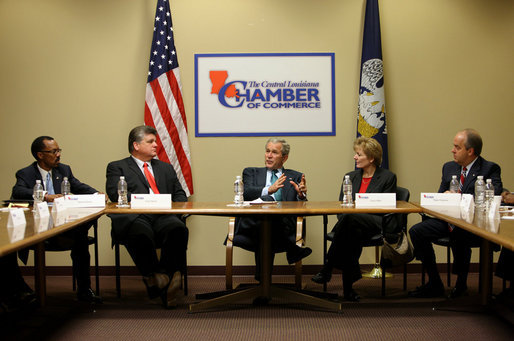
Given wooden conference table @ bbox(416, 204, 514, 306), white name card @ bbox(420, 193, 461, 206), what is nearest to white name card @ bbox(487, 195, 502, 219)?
wooden conference table @ bbox(416, 204, 514, 306)

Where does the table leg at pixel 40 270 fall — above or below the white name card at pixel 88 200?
below

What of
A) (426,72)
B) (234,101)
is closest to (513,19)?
(426,72)

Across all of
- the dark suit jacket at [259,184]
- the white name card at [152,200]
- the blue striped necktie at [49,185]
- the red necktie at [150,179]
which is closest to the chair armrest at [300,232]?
the dark suit jacket at [259,184]

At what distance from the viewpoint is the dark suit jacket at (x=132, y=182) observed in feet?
13.5

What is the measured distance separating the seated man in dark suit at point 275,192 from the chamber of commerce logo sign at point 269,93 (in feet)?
2.95

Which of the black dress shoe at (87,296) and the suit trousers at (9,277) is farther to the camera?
the black dress shoe at (87,296)

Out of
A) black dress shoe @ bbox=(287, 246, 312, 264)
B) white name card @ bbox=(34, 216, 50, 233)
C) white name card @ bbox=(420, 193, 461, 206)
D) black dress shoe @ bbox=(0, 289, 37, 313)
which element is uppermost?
white name card @ bbox=(420, 193, 461, 206)

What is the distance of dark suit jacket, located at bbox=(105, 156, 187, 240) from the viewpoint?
4102mm

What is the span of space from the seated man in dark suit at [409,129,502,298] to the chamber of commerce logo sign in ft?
5.13

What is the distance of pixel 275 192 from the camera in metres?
4.84

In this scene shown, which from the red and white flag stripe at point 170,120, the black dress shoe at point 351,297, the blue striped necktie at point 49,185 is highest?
the red and white flag stripe at point 170,120

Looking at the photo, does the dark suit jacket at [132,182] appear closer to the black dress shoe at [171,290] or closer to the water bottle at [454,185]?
the black dress shoe at [171,290]

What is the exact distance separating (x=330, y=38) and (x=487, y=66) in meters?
1.76

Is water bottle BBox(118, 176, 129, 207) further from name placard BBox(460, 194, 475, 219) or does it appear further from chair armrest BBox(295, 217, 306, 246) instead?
name placard BBox(460, 194, 475, 219)
